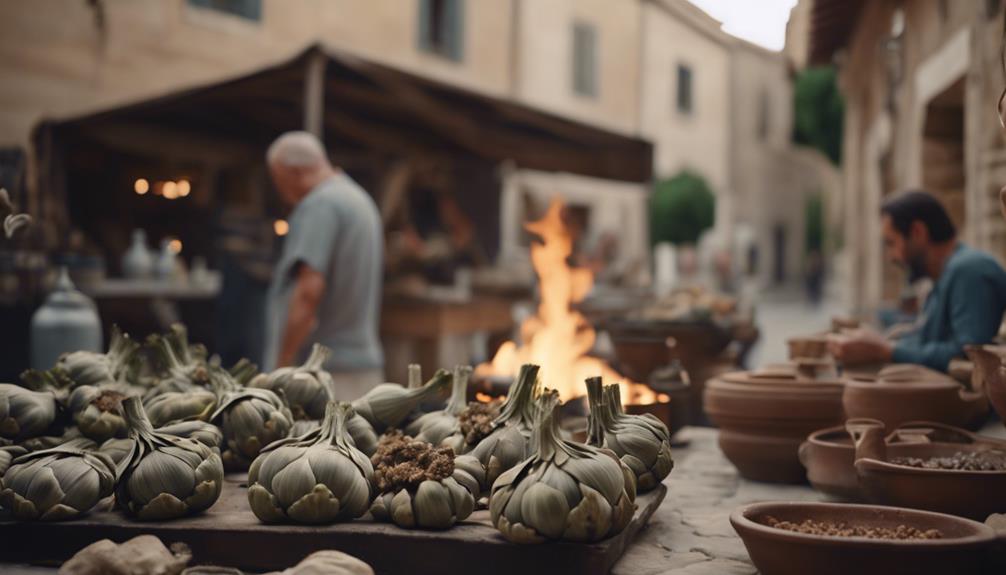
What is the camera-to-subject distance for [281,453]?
258cm

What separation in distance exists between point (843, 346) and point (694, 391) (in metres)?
1.47

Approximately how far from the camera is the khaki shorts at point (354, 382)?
5.48 meters

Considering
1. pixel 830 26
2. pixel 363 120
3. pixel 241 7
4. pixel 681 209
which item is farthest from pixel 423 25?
pixel 681 209

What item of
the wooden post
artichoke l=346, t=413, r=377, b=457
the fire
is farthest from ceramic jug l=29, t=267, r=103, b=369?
artichoke l=346, t=413, r=377, b=457

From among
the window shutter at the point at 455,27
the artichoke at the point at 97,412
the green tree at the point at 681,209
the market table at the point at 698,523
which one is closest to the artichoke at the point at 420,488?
the market table at the point at 698,523

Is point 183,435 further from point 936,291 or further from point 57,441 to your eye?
point 936,291

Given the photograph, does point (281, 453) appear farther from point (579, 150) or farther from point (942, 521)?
point (579, 150)

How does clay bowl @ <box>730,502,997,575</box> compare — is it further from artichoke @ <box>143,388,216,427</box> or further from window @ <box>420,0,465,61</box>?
window @ <box>420,0,465,61</box>

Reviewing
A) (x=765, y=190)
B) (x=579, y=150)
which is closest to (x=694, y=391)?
(x=579, y=150)

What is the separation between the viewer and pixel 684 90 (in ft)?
94.6

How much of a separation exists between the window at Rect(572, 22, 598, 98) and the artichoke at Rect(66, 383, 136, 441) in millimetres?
20151

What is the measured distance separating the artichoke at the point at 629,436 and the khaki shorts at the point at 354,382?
271 cm

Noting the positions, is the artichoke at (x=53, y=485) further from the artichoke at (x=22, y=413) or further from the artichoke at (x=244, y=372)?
A: the artichoke at (x=244, y=372)

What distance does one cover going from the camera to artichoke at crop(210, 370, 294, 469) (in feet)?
10.1
